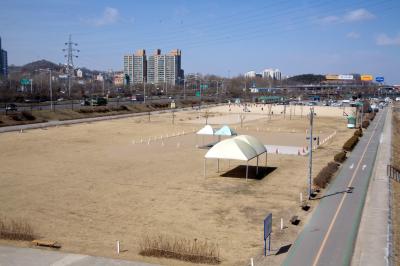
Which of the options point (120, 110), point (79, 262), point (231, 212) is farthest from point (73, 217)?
point (120, 110)

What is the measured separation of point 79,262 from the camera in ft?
46.2

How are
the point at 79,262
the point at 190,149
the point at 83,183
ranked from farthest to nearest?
1. the point at 190,149
2. the point at 83,183
3. the point at 79,262

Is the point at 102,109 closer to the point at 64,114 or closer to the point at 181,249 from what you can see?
the point at 64,114

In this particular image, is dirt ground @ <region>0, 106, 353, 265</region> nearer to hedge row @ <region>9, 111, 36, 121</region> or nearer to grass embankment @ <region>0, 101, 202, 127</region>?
grass embankment @ <region>0, 101, 202, 127</region>

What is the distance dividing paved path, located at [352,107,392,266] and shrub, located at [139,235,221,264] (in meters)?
4.67

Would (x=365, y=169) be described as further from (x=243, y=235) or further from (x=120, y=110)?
(x=120, y=110)

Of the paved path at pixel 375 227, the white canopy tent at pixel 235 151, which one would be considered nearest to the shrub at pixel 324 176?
the paved path at pixel 375 227

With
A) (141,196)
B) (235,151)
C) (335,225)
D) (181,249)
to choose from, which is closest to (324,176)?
(235,151)

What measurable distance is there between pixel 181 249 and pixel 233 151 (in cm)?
1225

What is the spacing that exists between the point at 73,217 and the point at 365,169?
67.2ft

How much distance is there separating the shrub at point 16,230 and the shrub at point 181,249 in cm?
445

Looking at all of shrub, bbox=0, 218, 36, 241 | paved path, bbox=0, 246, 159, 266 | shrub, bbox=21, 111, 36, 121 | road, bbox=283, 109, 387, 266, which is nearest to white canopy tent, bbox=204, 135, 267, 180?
road, bbox=283, 109, 387, 266

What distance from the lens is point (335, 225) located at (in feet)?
59.3

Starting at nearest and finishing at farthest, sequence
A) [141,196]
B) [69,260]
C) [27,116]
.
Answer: [69,260]
[141,196]
[27,116]
